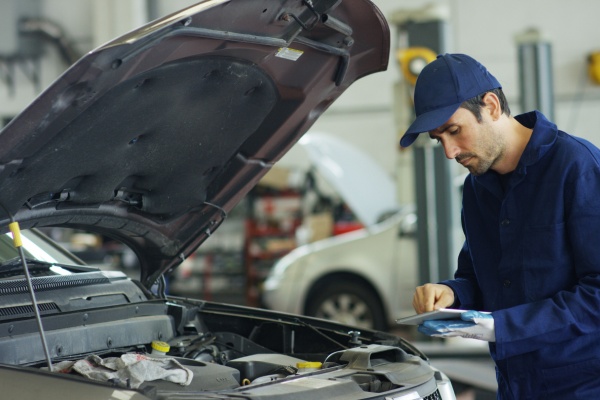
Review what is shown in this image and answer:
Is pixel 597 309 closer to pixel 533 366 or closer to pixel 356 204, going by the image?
pixel 533 366

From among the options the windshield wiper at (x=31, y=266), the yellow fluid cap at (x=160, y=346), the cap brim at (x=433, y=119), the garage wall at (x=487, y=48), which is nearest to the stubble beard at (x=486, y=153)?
the cap brim at (x=433, y=119)

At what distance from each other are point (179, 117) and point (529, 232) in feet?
3.65

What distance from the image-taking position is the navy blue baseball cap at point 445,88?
89.4 inches

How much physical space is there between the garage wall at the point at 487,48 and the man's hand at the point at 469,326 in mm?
9657

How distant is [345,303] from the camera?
26.4 ft

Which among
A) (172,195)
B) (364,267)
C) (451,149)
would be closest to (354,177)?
(364,267)

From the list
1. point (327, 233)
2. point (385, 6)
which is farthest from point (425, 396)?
point (385, 6)

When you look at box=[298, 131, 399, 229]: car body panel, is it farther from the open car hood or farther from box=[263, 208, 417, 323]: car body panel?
the open car hood

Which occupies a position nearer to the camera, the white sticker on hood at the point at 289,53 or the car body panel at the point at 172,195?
the car body panel at the point at 172,195

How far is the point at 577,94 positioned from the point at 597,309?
36.1 ft

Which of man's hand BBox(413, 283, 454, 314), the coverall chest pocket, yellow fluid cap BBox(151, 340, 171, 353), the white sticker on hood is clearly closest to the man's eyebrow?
the coverall chest pocket

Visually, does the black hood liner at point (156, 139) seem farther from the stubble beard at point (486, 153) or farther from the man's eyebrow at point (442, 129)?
the stubble beard at point (486, 153)

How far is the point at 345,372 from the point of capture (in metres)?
2.53

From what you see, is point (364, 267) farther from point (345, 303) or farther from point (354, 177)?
point (354, 177)
